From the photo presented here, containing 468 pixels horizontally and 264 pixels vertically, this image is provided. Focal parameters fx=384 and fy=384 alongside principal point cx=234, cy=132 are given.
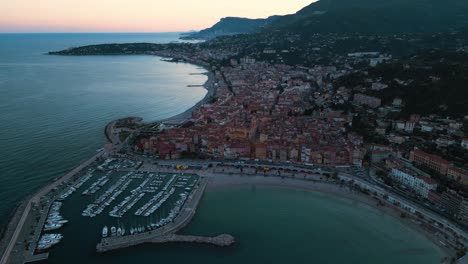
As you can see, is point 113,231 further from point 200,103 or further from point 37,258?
point 200,103

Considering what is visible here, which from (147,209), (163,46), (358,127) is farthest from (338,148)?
(163,46)

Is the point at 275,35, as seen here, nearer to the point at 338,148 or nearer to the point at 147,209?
the point at 338,148

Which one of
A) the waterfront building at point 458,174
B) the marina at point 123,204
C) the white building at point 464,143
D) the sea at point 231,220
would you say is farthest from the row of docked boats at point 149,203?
the white building at point 464,143

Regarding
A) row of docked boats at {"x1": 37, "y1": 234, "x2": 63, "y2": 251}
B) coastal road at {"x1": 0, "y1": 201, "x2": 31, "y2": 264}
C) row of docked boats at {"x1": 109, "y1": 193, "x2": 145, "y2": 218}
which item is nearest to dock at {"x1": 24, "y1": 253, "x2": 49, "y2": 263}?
row of docked boats at {"x1": 37, "y1": 234, "x2": 63, "y2": 251}

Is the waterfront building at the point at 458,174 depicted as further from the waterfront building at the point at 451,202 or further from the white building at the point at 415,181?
the waterfront building at the point at 451,202

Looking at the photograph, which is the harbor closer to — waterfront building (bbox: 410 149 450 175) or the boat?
the boat
